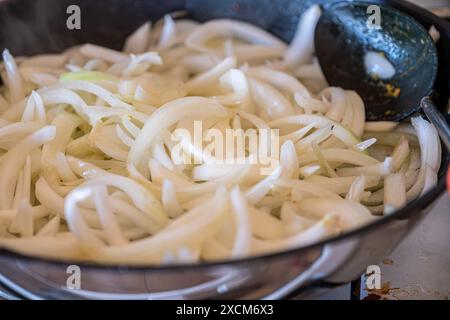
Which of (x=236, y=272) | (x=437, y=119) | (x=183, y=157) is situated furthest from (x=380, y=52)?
(x=236, y=272)

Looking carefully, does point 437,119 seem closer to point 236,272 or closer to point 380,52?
point 380,52

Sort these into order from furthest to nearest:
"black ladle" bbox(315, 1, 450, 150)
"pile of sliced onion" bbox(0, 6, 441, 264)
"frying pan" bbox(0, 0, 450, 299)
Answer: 1. "black ladle" bbox(315, 1, 450, 150)
2. "pile of sliced onion" bbox(0, 6, 441, 264)
3. "frying pan" bbox(0, 0, 450, 299)

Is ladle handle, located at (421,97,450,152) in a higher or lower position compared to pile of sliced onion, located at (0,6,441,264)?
higher

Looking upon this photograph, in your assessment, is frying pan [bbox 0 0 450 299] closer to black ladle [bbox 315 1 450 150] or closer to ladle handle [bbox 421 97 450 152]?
ladle handle [bbox 421 97 450 152]

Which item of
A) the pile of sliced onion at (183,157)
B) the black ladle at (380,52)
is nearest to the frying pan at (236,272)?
the pile of sliced onion at (183,157)

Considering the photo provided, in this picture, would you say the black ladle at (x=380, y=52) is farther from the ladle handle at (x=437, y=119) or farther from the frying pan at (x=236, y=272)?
the frying pan at (x=236, y=272)

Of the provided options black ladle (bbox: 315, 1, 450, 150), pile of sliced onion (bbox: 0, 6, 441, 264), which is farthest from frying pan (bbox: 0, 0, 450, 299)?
black ladle (bbox: 315, 1, 450, 150)

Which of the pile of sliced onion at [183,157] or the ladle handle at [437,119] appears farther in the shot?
the ladle handle at [437,119]

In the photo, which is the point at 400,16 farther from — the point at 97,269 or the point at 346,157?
the point at 97,269

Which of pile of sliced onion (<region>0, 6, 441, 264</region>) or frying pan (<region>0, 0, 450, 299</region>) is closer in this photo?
frying pan (<region>0, 0, 450, 299</region>)
